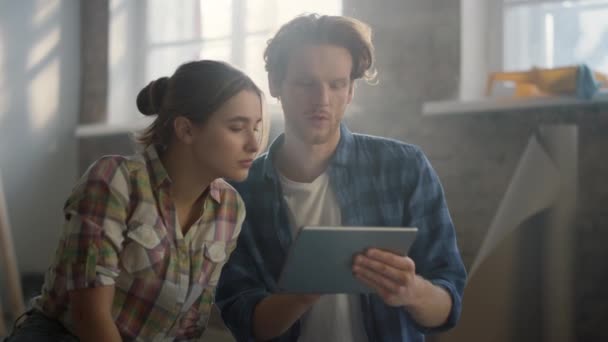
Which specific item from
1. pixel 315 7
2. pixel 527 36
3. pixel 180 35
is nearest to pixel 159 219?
pixel 315 7

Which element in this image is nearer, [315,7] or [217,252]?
[217,252]

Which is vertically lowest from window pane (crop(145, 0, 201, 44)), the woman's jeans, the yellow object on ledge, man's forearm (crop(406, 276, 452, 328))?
the woman's jeans

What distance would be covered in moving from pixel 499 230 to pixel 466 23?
74 centimetres

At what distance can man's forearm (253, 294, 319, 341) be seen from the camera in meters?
0.78

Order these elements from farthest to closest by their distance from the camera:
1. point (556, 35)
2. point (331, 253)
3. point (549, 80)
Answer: point (556, 35), point (549, 80), point (331, 253)

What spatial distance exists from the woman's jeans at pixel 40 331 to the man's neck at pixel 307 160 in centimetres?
36

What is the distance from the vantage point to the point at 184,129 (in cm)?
76

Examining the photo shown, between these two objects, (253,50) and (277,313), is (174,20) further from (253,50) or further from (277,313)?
(277,313)

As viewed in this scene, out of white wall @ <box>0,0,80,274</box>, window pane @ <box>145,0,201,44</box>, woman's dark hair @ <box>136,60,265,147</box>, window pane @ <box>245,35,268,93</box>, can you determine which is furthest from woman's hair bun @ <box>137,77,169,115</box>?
white wall @ <box>0,0,80,274</box>

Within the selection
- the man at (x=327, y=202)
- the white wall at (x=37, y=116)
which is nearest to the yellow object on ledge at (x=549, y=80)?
the man at (x=327, y=202)

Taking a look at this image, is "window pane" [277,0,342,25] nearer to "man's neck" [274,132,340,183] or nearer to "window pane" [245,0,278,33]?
"window pane" [245,0,278,33]

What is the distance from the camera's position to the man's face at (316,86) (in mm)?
792

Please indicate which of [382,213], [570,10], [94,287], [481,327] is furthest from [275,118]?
[94,287]

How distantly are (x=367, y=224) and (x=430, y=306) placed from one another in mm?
135
